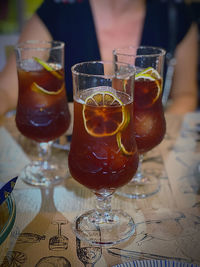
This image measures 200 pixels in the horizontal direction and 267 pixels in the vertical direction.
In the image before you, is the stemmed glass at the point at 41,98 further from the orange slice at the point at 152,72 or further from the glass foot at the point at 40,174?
the orange slice at the point at 152,72

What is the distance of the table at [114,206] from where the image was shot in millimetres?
713

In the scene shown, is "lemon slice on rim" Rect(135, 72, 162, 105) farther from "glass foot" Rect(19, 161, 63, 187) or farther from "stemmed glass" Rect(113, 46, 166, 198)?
"glass foot" Rect(19, 161, 63, 187)

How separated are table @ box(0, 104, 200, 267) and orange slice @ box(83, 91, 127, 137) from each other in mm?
244

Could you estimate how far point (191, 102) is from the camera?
1.90m

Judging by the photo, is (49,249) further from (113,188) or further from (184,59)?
(184,59)

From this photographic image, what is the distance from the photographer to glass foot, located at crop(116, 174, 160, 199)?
3.10ft

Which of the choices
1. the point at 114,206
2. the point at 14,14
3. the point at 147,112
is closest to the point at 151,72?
the point at 147,112

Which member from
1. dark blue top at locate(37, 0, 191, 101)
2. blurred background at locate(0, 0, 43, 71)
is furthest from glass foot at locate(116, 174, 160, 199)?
blurred background at locate(0, 0, 43, 71)

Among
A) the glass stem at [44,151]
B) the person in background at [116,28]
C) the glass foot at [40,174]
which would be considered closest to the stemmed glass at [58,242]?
the glass foot at [40,174]

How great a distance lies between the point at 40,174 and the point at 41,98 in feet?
0.75

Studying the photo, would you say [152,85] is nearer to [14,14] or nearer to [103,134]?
[103,134]

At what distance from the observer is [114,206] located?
902mm

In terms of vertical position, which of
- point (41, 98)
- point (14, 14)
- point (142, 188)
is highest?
point (41, 98)

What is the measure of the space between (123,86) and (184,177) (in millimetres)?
396
